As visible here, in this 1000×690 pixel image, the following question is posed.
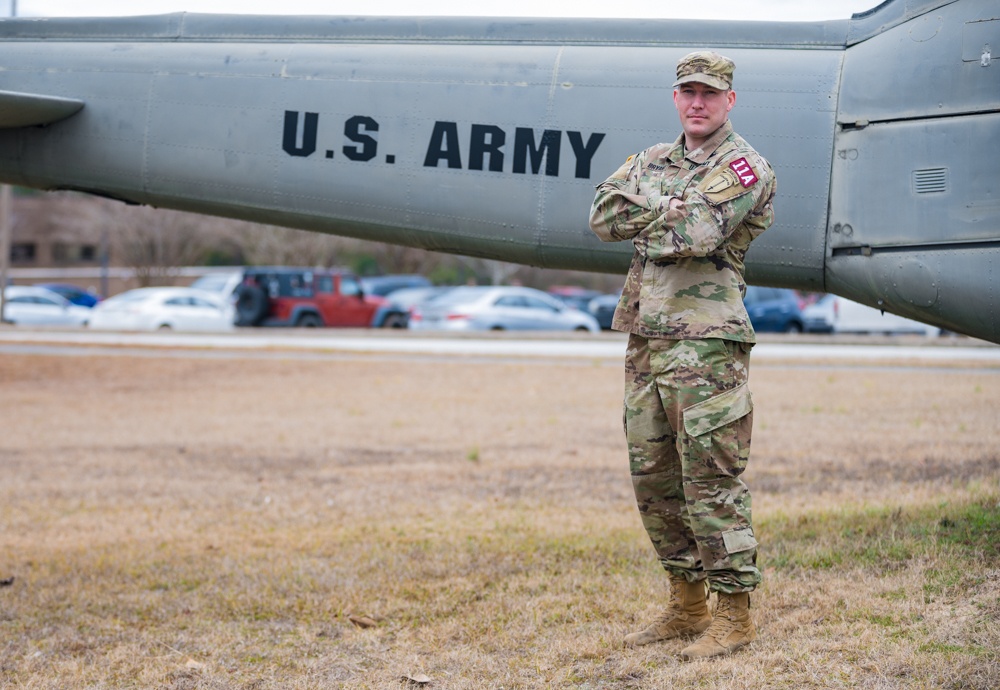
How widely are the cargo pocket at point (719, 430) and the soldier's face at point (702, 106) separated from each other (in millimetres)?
1013

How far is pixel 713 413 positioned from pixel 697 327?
33 cm

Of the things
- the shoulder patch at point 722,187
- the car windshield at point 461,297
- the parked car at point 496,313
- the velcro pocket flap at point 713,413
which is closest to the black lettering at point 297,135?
the shoulder patch at point 722,187

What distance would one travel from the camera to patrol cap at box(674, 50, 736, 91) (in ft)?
12.9

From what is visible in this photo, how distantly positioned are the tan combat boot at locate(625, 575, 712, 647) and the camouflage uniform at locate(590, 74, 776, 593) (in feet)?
0.79

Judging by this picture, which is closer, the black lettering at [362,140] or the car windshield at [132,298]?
the black lettering at [362,140]

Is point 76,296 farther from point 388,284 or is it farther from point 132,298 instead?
point 132,298

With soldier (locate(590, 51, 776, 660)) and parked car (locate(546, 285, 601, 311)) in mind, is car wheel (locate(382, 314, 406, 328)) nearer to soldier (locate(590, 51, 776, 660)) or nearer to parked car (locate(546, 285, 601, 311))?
parked car (locate(546, 285, 601, 311))

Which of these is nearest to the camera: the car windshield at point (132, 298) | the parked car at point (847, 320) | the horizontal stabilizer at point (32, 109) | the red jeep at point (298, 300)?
the horizontal stabilizer at point (32, 109)

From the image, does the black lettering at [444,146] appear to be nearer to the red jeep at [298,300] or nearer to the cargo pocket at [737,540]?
the cargo pocket at [737,540]

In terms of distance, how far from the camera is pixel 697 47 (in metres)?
5.39

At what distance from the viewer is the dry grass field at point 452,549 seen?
420cm

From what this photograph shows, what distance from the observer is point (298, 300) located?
27219 millimetres

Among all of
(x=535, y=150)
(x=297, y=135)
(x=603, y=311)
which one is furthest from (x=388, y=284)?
(x=535, y=150)

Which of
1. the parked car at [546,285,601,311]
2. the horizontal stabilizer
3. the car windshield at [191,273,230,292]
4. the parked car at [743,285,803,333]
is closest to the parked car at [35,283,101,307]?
the car windshield at [191,273,230,292]
